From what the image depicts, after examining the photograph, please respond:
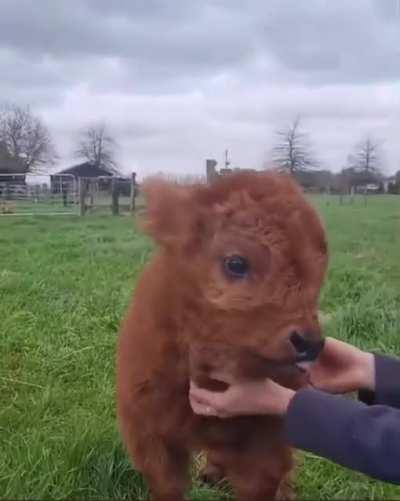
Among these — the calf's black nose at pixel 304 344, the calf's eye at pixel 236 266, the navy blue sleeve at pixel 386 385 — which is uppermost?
the calf's eye at pixel 236 266

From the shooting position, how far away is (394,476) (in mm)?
1647

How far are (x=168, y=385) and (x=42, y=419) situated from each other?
141cm

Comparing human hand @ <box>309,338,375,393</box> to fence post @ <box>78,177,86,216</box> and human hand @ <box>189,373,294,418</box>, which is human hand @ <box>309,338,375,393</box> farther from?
fence post @ <box>78,177,86,216</box>

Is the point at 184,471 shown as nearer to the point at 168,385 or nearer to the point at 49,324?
the point at 168,385

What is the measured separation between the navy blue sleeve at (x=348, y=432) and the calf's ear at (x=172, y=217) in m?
0.44

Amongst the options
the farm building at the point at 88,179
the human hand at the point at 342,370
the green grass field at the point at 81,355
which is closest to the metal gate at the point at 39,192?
the farm building at the point at 88,179

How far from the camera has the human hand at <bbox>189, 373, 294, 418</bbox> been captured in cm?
167

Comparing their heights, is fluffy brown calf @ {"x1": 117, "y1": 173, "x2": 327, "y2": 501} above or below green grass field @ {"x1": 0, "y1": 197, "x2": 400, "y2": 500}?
above

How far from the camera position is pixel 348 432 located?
161 cm

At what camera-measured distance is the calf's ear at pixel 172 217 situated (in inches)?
66.4

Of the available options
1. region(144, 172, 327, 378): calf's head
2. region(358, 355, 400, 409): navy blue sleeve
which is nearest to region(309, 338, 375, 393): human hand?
region(358, 355, 400, 409): navy blue sleeve

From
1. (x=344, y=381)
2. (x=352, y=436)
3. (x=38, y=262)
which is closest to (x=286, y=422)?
(x=352, y=436)

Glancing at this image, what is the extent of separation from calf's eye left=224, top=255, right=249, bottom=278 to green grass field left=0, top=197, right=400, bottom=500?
45cm

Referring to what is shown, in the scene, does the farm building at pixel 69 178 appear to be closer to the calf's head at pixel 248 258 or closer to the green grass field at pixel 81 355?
the green grass field at pixel 81 355
